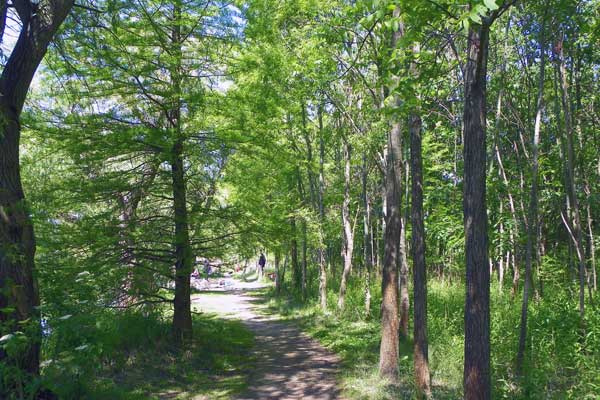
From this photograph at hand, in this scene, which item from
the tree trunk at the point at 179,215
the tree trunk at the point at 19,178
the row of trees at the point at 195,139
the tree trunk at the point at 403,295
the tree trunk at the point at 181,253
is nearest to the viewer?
the tree trunk at the point at 19,178

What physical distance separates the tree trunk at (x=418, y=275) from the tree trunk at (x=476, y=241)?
2.49 metres

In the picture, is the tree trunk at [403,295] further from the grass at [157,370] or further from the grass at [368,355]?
the grass at [157,370]

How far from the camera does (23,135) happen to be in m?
9.09

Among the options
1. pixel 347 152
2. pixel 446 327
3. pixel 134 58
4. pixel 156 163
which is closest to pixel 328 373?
pixel 446 327

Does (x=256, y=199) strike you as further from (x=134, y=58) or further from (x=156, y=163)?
(x=134, y=58)

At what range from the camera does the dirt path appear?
27.9 ft

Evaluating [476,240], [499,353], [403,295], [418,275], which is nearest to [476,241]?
[476,240]

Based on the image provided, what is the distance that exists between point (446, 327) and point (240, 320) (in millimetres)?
9506

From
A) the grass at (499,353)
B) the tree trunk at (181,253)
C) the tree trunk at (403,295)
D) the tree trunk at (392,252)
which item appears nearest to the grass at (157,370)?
the tree trunk at (181,253)

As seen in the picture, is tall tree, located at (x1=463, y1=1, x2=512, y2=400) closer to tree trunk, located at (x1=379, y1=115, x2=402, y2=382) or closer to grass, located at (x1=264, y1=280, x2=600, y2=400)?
grass, located at (x1=264, y1=280, x2=600, y2=400)

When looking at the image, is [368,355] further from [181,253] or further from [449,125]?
[449,125]

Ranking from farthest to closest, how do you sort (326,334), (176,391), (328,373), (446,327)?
(326,334), (446,327), (328,373), (176,391)

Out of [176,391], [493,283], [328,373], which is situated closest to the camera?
[176,391]

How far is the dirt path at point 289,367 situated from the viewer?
850 centimetres
